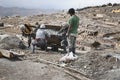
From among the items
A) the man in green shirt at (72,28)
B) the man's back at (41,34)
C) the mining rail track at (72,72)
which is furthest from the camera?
the man's back at (41,34)

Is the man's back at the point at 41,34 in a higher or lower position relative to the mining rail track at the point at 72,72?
higher

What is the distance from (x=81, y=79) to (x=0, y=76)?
2938mm

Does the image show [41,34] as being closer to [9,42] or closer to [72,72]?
[9,42]

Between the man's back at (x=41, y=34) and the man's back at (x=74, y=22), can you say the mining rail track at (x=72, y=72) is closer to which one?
the man's back at (x=74, y=22)

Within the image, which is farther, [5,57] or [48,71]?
[5,57]

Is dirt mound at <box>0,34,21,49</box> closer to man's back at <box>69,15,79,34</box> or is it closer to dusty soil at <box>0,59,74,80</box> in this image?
dusty soil at <box>0,59,74,80</box>

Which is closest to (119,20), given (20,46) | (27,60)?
(20,46)

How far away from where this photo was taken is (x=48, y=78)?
15469 millimetres

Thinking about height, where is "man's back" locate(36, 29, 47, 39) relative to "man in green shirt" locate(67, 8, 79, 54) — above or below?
below

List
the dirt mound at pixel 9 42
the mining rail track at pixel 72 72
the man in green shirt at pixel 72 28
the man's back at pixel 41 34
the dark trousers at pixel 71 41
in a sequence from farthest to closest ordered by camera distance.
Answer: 1. the dirt mound at pixel 9 42
2. the man's back at pixel 41 34
3. the dark trousers at pixel 71 41
4. the man in green shirt at pixel 72 28
5. the mining rail track at pixel 72 72

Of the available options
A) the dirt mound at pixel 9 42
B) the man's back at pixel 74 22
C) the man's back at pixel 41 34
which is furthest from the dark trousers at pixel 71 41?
the dirt mound at pixel 9 42

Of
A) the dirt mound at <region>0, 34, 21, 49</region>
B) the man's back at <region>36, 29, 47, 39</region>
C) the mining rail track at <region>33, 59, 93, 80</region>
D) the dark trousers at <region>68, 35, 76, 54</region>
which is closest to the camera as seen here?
the mining rail track at <region>33, 59, 93, 80</region>

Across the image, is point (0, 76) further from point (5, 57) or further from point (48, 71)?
point (5, 57)

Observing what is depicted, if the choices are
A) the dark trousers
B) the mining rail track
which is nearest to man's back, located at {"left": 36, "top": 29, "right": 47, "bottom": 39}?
the dark trousers
